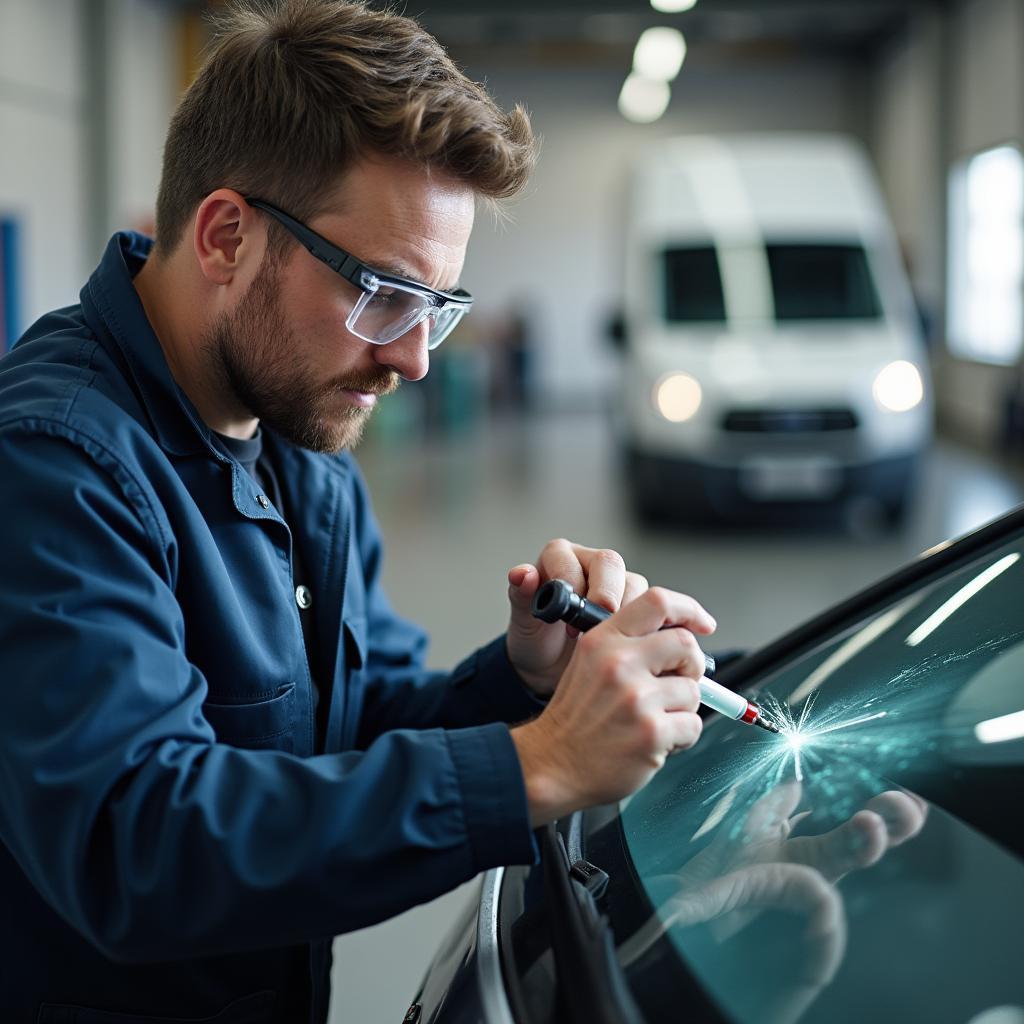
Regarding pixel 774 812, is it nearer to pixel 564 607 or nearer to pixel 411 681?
pixel 564 607

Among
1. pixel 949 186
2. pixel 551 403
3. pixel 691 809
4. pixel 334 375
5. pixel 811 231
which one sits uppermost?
pixel 949 186

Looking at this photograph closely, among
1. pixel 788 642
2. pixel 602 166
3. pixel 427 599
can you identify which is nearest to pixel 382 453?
pixel 427 599

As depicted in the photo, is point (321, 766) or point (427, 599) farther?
point (427, 599)

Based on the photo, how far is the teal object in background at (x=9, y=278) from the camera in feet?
32.9

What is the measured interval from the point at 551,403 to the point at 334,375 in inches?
677

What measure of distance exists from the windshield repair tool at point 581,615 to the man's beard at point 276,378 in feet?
1.03

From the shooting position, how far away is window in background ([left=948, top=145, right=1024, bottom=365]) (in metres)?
11.0

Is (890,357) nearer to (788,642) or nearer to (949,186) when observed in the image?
(788,642)

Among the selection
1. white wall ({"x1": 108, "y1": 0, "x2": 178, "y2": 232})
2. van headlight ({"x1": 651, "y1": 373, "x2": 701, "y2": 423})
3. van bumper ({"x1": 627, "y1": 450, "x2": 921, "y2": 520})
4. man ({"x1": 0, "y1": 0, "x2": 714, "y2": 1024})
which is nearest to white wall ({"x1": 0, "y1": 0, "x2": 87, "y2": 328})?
white wall ({"x1": 108, "y1": 0, "x2": 178, "y2": 232})

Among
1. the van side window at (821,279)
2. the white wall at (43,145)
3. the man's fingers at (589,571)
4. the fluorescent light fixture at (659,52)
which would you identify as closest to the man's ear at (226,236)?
the man's fingers at (589,571)

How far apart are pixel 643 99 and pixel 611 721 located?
56.3 ft

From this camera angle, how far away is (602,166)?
18.1 metres

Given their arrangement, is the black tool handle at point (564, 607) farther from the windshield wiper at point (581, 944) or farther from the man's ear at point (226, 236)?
the man's ear at point (226, 236)

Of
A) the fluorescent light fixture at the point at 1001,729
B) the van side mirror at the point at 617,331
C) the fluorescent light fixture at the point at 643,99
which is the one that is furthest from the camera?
the fluorescent light fixture at the point at 643,99
